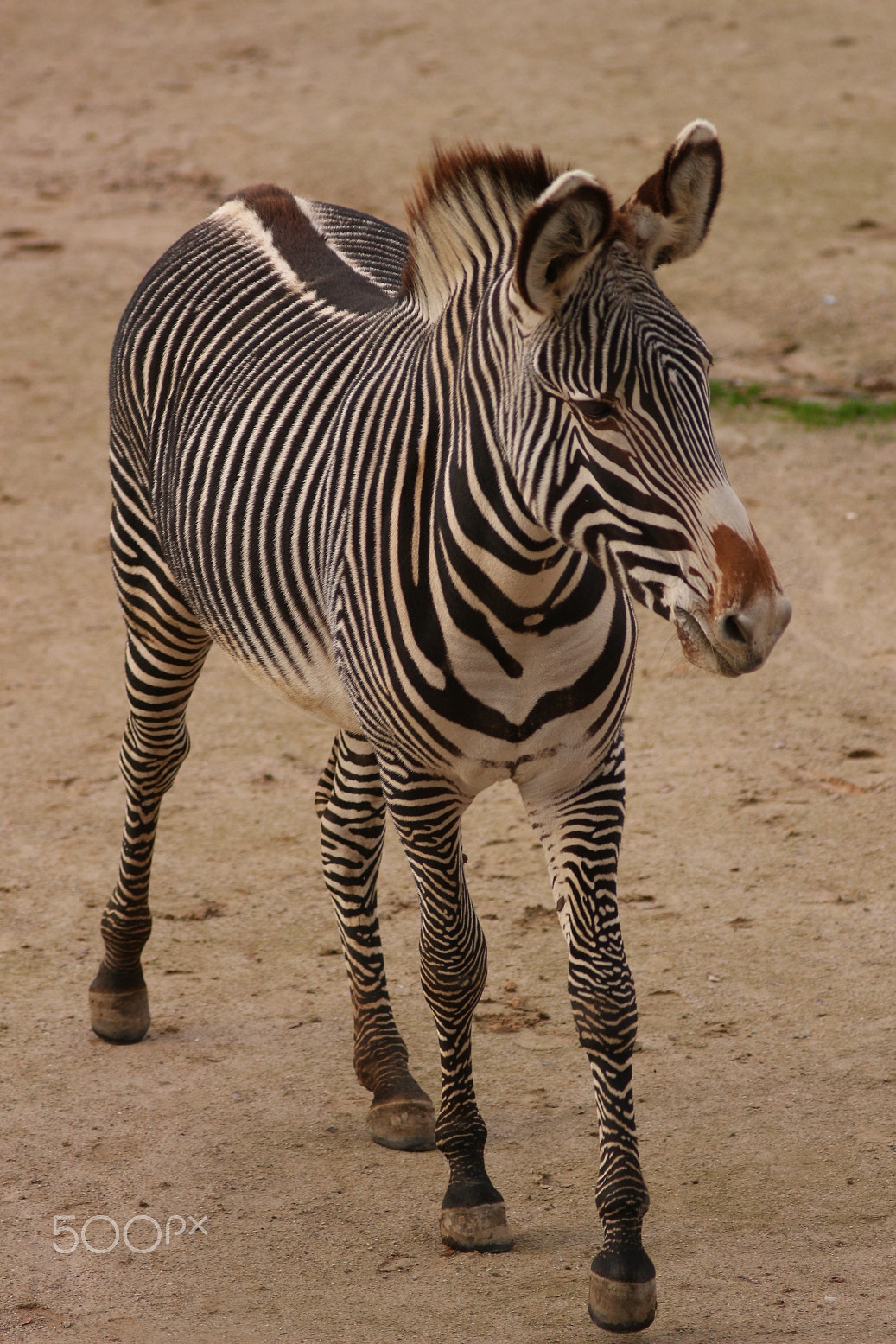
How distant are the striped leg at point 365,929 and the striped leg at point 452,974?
43cm

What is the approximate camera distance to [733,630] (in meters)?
2.72

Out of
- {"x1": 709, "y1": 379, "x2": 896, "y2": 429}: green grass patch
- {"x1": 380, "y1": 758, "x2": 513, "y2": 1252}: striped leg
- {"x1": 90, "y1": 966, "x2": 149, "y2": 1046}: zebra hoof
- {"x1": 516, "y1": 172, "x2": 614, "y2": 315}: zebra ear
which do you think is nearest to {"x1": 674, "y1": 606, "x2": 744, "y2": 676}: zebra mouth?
{"x1": 516, "y1": 172, "x2": 614, "y2": 315}: zebra ear

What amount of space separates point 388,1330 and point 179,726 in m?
2.09

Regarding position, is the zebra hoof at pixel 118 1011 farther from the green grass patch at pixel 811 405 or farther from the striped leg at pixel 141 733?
the green grass patch at pixel 811 405

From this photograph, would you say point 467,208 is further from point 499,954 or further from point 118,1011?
point 118,1011

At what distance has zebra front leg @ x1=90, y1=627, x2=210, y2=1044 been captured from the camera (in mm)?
4770

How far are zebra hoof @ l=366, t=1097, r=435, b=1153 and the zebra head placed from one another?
6.59 ft

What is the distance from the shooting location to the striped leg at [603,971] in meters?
3.49

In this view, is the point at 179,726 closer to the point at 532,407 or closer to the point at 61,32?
the point at 532,407

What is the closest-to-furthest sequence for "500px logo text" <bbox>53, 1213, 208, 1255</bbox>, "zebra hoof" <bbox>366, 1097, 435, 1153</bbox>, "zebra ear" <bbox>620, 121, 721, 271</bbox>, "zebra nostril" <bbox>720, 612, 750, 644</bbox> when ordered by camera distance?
1. "zebra nostril" <bbox>720, 612, 750, 644</bbox>
2. "zebra ear" <bbox>620, 121, 721, 271</bbox>
3. "500px logo text" <bbox>53, 1213, 208, 1255</bbox>
4. "zebra hoof" <bbox>366, 1097, 435, 1153</bbox>

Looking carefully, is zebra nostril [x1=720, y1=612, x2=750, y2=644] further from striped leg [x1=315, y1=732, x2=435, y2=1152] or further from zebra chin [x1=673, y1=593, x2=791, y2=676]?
striped leg [x1=315, y1=732, x2=435, y2=1152]

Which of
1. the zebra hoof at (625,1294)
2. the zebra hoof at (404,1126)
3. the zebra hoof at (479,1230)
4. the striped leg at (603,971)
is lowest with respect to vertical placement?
the zebra hoof at (404,1126)

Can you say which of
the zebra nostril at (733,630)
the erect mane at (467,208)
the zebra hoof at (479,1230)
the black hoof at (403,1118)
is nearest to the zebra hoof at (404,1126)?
the black hoof at (403,1118)

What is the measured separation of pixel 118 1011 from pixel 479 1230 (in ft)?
5.13
